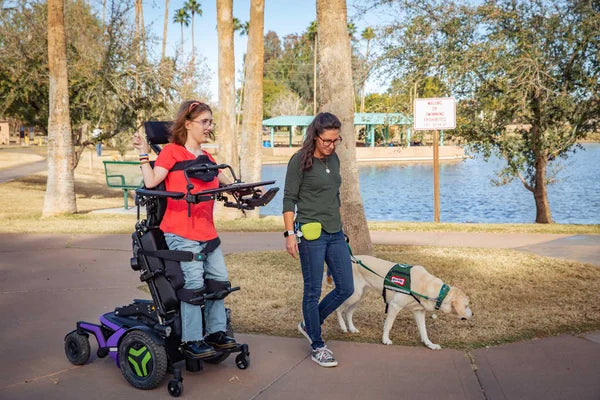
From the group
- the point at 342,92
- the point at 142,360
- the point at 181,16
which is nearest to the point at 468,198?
the point at 342,92

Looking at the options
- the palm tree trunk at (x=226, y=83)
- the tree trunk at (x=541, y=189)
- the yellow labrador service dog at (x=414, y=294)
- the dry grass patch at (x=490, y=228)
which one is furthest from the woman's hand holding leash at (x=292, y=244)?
the tree trunk at (x=541, y=189)

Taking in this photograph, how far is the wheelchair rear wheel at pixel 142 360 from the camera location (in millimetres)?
4668

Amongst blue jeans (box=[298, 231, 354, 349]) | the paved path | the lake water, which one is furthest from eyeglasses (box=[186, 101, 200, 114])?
the paved path

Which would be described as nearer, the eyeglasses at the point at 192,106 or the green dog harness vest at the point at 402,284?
the eyeglasses at the point at 192,106

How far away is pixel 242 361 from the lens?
5164 mm

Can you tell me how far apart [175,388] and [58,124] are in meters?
12.8

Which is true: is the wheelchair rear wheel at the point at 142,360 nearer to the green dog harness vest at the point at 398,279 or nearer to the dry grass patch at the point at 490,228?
the green dog harness vest at the point at 398,279

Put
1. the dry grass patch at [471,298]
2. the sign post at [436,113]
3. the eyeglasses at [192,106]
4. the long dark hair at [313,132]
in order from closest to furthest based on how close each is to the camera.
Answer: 1. the eyeglasses at [192,106]
2. the long dark hair at [313,132]
3. the dry grass patch at [471,298]
4. the sign post at [436,113]

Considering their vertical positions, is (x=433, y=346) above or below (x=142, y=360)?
below

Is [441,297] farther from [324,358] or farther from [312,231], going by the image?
[312,231]

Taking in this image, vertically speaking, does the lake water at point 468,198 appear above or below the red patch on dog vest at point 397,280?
below

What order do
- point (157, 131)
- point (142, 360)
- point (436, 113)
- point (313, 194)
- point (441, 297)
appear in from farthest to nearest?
point (436, 113) → point (441, 297) → point (313, 194) → point (157, 131) → point (142, 360)

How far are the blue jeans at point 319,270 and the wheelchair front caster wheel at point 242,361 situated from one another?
0.56 meters

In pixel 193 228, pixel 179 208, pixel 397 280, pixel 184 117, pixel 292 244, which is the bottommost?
pixel 397 280
